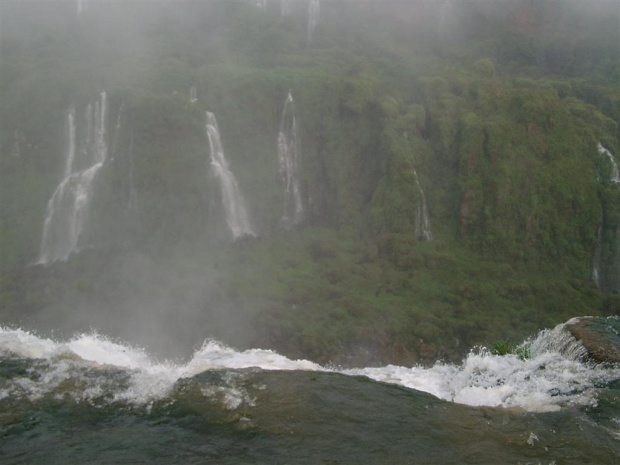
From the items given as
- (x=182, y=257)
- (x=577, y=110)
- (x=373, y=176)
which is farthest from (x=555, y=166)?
(x=182, y=257)

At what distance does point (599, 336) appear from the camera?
45.3ft

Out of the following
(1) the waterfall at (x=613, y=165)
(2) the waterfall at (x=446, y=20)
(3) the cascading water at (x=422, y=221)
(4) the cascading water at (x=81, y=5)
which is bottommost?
(3) the cascading water at (x=422, y=221)

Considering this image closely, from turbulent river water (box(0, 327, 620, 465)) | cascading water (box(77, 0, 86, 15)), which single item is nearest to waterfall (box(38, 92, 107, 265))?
turbulent river water (box(0, 327, 620, 465))

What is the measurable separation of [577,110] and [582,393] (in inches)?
1026

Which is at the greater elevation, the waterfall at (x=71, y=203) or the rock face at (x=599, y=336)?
the waterfall at (x=71, y=203)

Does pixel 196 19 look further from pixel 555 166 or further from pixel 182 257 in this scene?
pixel 555 166

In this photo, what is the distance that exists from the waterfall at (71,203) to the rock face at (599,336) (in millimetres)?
23896

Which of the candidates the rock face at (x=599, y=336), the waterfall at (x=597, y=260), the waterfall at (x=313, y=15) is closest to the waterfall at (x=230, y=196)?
A: the waterfall at (x=597, y=260)

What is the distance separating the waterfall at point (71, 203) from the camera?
29922mm

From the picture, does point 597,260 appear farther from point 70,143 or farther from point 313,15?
point 313,15

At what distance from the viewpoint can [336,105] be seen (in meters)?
34.5

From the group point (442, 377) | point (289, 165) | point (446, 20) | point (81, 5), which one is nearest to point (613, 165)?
point (289, 165)

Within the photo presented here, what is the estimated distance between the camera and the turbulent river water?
899 cm

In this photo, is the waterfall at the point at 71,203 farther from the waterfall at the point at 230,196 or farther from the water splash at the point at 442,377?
the water splash at the point at 442,377
